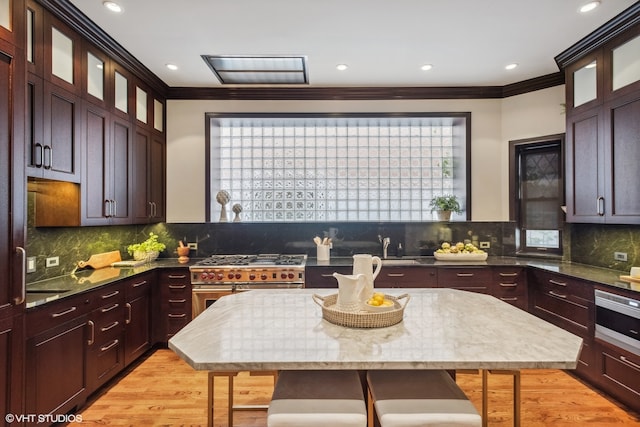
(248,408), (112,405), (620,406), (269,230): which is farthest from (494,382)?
(112,405)

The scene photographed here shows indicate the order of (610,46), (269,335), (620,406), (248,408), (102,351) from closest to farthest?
1. (269,335)
2. (248,408)
3. (620,406)
4. (102,351)
5. (610,46)

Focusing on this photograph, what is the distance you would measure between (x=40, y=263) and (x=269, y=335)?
92.3 inches

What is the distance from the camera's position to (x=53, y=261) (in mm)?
2908

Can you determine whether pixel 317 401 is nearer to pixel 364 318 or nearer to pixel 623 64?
pixel 364 318

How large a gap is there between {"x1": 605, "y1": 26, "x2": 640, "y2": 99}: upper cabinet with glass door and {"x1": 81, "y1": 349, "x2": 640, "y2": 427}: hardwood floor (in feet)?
7.77

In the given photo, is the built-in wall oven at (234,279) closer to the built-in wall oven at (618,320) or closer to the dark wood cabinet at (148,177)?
the dark wood cabinet at (148,177)

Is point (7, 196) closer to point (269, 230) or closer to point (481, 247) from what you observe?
point (269, 230)

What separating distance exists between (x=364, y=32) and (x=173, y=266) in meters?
2.84

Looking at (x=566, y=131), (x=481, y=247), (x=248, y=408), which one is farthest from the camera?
(x=481, y=247)

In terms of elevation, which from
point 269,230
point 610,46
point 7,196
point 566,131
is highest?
point 610,46

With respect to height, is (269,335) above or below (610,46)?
below

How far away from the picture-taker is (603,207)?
2.97 meters

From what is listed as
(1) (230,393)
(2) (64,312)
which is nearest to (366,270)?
(1) (230,393)

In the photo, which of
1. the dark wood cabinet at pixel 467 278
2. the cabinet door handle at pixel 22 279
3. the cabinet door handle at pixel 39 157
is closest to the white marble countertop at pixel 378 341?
the cabinet door handle at pixel 22 279
